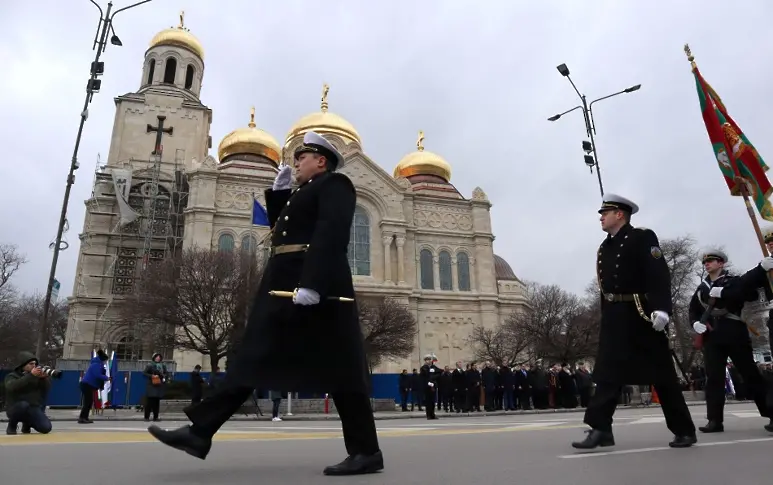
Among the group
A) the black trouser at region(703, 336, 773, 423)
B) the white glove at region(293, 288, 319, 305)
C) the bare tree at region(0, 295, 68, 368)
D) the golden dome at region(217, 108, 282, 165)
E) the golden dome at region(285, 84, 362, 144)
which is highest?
the golden dome at region(285, 84, 362, 144)

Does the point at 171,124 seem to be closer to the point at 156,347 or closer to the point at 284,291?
the point at 156,347

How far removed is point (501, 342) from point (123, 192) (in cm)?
2813

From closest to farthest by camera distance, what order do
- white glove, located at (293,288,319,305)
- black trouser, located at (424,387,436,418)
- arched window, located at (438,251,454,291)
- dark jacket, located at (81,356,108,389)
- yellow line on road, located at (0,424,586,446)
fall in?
white glove, located at (293,288,319,305) < yellow line on road, located at (0,424,586,446) < dark jacket, located at (81,356,108,389) < black trouser, located at (424,387,436,418) < arched window, located at (438,251,454,291)

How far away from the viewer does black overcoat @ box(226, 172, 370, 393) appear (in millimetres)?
3186

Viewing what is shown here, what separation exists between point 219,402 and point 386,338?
2606 cm

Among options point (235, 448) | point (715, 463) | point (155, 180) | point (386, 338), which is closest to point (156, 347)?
point (386, 338)

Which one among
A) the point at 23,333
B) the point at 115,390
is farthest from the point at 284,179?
the point at 23,333

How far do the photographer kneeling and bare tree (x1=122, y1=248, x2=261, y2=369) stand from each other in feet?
46.9

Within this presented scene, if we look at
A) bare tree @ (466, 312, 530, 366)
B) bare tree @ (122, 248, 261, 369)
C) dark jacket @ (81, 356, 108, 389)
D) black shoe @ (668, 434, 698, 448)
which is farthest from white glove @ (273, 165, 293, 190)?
bare tree @ (466, 312, 530, 366)

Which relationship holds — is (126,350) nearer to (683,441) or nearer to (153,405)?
(153,405)

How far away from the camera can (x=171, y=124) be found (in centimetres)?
4422

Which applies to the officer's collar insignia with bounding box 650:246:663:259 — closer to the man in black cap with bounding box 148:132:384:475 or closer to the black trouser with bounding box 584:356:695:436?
the black trouser with bounding box 584:356:695:436

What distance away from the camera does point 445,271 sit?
41.8m

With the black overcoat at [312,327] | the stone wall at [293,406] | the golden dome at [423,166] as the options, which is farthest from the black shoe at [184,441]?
the golden dome at [423,166]
